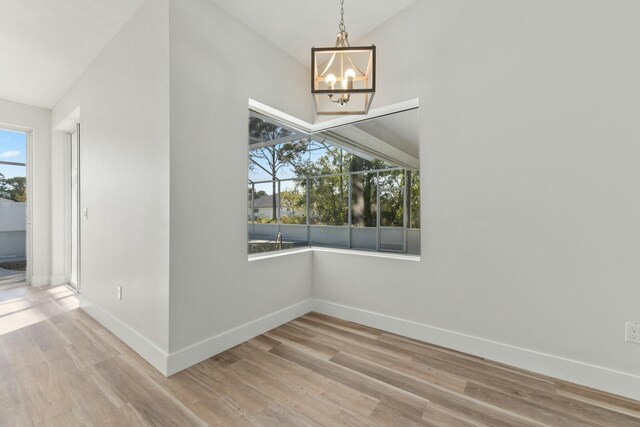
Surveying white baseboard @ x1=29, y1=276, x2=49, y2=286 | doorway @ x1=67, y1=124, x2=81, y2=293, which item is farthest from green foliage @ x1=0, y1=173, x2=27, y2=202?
white baseboard @ x1=29, y1=276, x2=49, y2=286

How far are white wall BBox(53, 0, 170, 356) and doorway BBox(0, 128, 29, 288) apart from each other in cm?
221

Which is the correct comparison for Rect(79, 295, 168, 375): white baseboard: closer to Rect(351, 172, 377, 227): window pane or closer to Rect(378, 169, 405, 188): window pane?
Rect(378, 169, 405, 188): window pane

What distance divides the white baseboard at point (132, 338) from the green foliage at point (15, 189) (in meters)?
2.80

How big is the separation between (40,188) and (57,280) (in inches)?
58.4

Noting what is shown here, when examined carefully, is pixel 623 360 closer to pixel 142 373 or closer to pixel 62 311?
pixel 142 373

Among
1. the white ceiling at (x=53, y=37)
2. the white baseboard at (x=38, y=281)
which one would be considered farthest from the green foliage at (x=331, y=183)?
the white baseboard at (x=38, y=281)

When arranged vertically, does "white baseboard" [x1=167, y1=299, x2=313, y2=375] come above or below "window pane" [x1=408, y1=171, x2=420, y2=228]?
below

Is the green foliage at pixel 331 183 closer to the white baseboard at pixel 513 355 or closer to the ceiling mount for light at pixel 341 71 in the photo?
the white baseboard at pixel 513 355

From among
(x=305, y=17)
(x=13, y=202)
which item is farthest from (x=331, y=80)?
(x=13, y=202)

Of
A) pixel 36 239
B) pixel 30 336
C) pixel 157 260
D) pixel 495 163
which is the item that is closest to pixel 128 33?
A: pixel 157 260

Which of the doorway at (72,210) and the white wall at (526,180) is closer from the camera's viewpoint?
the white wall at (526,180)

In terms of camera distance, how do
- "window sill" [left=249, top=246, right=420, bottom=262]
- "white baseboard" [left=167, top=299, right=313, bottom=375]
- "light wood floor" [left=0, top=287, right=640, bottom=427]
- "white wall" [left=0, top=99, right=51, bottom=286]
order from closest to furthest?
"light wood floor" [left=0, top=287, right=640, bottom=427]
"white baseboard" [left=167, top=299, right=313, bottom=375]
"window sill" [left=249, top=246, right=420, bottom=262]
"white wall" [left=0, top=99, right=51, bottom=286]

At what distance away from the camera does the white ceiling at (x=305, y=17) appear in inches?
104

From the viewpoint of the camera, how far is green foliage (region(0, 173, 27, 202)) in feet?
14.9
